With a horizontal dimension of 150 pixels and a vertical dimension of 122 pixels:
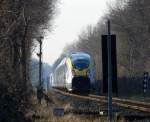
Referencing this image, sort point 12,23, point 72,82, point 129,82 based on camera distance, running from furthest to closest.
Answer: point 129,82 < point 72,82 < point 12,23

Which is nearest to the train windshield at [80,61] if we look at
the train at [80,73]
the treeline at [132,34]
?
the train at [80,73]

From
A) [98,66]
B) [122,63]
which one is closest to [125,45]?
[122,63]

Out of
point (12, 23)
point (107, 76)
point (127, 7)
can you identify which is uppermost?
point (127, 7)

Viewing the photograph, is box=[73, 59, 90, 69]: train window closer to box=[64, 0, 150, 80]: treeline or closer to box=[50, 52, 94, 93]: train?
box=[50, 52, 94, 93]: train

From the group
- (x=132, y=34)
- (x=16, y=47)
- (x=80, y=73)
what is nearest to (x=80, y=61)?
(x=80, y=73)

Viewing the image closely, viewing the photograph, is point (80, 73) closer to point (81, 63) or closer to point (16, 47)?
point (81, 63)

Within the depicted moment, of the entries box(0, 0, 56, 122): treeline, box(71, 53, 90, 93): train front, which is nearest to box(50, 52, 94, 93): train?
box(71, 53, 90, 93): train front

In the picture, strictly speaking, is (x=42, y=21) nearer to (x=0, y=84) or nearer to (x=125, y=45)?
(x=0, y=84)

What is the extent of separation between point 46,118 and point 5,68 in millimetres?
4047

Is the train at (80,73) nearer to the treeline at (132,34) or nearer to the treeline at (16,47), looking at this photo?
the treeline at (16,47)

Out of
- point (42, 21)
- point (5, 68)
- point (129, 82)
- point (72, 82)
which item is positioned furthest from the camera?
point (129, 82)

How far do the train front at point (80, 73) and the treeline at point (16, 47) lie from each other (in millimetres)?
3700

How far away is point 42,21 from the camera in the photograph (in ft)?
149

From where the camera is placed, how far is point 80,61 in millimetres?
49781
